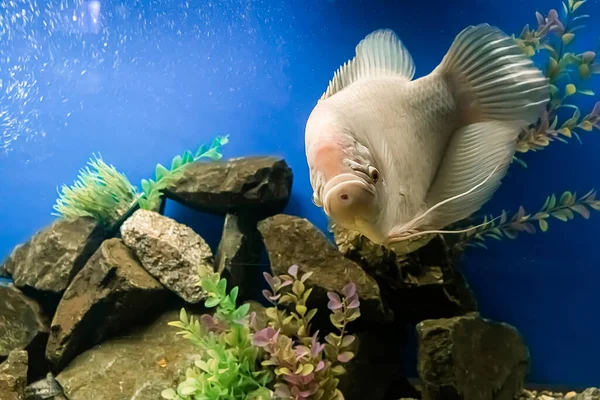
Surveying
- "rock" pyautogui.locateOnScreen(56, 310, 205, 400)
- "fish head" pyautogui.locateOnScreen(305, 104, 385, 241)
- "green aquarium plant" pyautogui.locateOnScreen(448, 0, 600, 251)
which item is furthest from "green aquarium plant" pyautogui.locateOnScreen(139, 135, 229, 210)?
"fish head" pyautogui.locateOnScreen(305, 104, 385, 241)

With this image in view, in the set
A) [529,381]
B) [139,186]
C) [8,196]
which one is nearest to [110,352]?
[139,186]

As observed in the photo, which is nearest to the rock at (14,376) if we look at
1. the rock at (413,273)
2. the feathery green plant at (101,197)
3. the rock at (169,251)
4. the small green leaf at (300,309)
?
the rock at (169,251)

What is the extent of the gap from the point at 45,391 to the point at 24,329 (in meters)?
0.38

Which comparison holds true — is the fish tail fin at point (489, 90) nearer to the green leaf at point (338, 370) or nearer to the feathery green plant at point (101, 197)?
the green leaf at point (338, 370)

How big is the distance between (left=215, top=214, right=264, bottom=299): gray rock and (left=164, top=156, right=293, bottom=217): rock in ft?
0.23

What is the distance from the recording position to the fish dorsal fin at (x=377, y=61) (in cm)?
166

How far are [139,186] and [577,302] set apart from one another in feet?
6.70

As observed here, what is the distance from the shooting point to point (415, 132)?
61.0 inches

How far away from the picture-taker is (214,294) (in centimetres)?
193

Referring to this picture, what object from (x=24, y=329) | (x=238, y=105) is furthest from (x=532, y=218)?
(x=24, y=329)

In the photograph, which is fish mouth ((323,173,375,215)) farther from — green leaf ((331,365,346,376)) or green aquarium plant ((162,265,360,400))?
green leaf ((331,365,346,376))

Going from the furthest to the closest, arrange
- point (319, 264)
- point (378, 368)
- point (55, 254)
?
point (55, 254) → point (378, 368) → point (319, 264)

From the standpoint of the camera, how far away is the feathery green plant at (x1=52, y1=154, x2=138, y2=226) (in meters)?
2.68

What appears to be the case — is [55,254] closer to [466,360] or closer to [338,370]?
[338,370]
